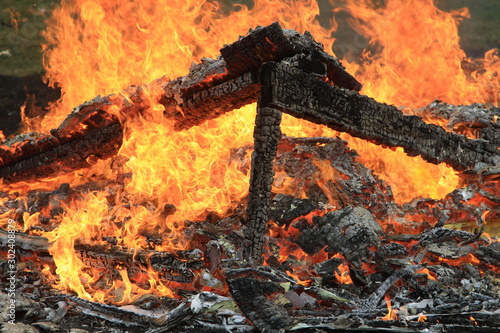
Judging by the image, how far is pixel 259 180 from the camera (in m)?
5.88

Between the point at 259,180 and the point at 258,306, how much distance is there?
1.79 meters

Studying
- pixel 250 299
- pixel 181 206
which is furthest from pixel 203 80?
pixel 250 299

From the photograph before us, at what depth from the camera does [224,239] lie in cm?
630

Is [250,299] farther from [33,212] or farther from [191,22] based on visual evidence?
[191,22]

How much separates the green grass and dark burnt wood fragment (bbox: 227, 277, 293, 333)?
13479 millimetres

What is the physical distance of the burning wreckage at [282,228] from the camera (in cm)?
472

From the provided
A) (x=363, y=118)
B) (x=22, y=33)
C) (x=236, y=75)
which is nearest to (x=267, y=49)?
(x=236, y=75)

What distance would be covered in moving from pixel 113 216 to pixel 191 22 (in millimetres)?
5935

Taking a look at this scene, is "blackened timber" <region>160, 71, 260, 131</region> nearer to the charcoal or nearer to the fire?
the fire

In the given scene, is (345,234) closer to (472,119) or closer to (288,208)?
(288,208)

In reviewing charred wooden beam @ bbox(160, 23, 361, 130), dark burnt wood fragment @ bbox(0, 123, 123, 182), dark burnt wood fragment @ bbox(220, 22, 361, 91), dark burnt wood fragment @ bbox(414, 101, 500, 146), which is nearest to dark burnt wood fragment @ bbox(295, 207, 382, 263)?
charred wooden beam @ bbox(160, 23, 361, 130)

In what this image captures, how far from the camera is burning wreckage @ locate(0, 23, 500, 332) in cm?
472

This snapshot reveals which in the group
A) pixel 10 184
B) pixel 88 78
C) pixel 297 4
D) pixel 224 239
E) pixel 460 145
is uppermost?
pixel 297 4

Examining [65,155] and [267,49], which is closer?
[267,49]
